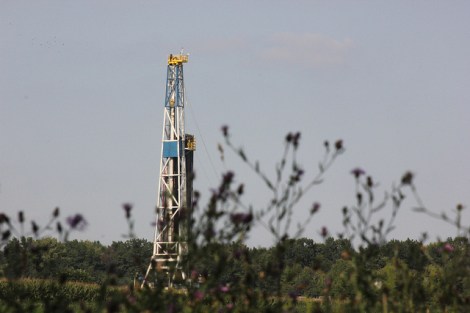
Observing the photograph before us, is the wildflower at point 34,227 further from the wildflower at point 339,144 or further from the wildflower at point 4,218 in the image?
the wildflower at point 339,144

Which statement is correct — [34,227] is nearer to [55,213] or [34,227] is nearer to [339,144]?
[55,213]

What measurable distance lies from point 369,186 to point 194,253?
1.48m

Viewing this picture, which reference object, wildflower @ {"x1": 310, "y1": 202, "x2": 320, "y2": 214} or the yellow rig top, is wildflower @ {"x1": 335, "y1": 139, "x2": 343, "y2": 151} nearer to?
wildflower @ {"x1": 310, "y1": 202, "x2": 320, "y2": 214}

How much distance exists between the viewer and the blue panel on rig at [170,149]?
177 feet

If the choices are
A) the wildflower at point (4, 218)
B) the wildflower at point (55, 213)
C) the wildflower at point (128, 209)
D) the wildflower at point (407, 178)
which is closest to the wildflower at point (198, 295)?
the wildflower at point (128, 209)

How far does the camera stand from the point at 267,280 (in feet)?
24.0

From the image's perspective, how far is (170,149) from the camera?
177 ft

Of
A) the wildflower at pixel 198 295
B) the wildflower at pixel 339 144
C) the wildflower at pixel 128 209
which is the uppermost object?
the wildflower at pixel 339 144

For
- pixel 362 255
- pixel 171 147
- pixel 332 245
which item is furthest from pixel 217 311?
pixel 332 245

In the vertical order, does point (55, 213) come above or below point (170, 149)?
below

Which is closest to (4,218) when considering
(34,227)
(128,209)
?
(34,227)

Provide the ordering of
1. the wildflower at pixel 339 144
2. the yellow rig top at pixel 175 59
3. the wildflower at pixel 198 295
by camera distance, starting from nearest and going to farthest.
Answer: the wildflower at pixel 198 295, the wildflower at pixel 339 144, the yellow rig top at pixel 175 59

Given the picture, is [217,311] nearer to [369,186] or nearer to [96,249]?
[369,186]

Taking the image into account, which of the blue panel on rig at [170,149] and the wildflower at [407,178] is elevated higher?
the blue panel on rig at [170,149]
